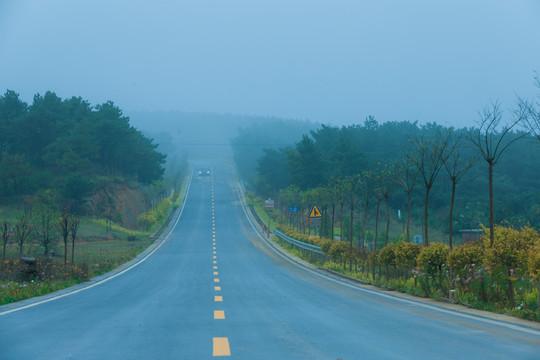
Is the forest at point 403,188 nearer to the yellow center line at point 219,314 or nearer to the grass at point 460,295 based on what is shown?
the grass at point 460,295

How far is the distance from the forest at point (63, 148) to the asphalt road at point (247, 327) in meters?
54.0

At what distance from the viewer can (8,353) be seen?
6910 millimetres

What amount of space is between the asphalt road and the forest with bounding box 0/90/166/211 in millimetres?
53986

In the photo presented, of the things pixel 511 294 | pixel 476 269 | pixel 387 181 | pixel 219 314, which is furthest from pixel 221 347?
pixel 387 181

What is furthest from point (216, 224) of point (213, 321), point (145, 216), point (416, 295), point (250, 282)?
point (213, 321)

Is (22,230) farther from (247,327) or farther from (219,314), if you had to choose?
(247,327)

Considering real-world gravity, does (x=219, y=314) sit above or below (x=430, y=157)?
below

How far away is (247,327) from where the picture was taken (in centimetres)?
898

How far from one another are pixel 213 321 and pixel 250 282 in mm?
10833

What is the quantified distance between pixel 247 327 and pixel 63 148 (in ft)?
227

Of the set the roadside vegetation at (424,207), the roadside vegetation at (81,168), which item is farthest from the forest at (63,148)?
the roadside vegetation at (424,207)

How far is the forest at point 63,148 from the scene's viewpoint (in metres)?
67.9

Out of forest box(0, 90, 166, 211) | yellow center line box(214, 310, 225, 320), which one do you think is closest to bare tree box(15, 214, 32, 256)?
yellow center line box(214, 310, 225, 320)

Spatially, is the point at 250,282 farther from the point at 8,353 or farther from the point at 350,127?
the point at 350,127
